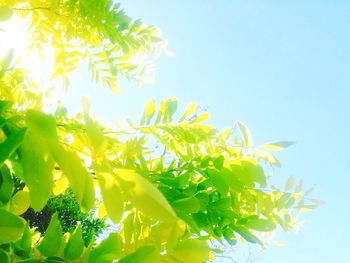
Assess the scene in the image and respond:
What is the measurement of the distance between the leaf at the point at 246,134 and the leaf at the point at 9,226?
840 mm

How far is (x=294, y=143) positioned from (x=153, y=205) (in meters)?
0.87

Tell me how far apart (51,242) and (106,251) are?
159 mm

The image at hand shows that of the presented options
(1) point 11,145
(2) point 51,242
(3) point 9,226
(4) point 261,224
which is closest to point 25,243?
(2) point 51,242

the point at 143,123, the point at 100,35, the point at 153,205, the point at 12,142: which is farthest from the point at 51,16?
the point at 153,205

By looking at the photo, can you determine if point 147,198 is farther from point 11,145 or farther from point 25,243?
point 25,243

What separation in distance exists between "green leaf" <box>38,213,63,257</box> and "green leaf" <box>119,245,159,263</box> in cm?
24

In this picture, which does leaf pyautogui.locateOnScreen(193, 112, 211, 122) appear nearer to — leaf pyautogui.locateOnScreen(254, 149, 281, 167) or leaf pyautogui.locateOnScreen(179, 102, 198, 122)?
leaf pyautogui.locateOnScreen(179, 102, 198, 122)

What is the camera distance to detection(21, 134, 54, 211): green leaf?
2.22ft

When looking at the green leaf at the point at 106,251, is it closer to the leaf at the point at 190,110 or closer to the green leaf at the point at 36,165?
the green leaf at the point at 36,165

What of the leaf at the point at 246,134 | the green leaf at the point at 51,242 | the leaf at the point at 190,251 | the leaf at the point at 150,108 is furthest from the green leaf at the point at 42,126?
the leaf at the point at 150,108

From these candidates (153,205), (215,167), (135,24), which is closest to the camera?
(153,205)

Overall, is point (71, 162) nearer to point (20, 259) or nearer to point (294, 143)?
point (20, 259)

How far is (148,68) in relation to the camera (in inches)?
135

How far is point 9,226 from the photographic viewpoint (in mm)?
700
